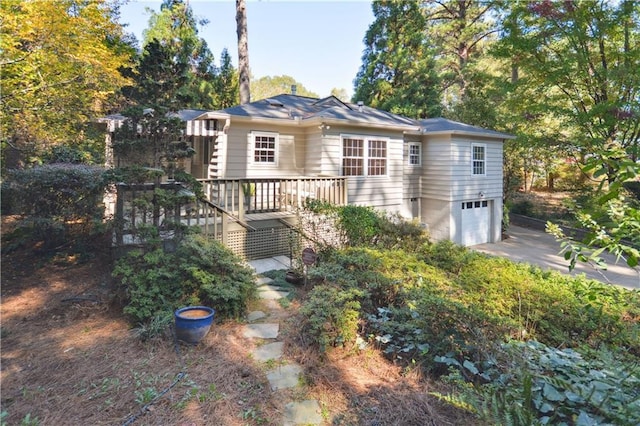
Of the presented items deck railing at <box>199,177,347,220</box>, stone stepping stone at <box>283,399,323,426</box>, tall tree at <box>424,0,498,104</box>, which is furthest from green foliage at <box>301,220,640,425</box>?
tall tree at <box>424,0,498,104</box>

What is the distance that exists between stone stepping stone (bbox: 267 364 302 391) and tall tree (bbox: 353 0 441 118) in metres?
17.8

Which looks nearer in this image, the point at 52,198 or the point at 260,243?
the point at 52,198

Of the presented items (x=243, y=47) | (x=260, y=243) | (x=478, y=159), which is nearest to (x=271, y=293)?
(x=260, y=243)

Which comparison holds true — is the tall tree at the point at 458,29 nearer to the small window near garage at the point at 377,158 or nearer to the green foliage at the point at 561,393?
the small window near garage at the point at 377,158

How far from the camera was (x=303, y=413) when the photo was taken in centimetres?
275

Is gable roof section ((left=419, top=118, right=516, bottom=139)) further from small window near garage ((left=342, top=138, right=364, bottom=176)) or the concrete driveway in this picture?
the concrete driveway

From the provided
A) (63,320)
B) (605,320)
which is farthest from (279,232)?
(605,320)

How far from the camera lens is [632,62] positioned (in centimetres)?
1075

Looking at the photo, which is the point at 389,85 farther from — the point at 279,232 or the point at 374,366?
the point at 374,366

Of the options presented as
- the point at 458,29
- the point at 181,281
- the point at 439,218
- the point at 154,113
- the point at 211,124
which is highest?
the point at 458,29

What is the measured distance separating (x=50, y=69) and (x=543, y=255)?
48.5 feet

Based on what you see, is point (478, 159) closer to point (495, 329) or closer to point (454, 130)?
point (454, 130)

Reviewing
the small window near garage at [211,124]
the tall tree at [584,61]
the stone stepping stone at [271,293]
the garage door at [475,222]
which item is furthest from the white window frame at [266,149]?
the tall tree at [584,61]

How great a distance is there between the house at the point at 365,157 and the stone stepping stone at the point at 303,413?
5.04 metres
